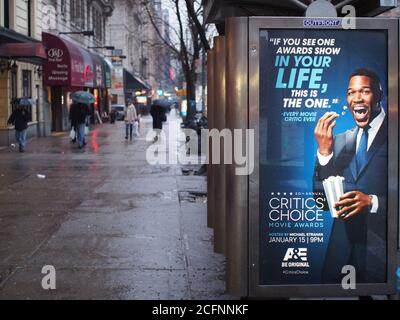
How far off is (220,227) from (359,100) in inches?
77.6

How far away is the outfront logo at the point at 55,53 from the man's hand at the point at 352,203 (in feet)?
83.2

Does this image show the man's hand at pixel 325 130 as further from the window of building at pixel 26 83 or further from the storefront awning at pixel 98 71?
the storefront awning at pixel 98 71

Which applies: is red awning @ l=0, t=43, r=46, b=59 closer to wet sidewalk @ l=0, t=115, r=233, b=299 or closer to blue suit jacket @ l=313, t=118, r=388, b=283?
wet sidewalk @ l=0, t=115, r=233, b=299

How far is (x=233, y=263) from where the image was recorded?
4.69 meters

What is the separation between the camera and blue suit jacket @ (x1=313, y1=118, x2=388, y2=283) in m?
4.60

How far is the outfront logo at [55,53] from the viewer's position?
28.3 metres

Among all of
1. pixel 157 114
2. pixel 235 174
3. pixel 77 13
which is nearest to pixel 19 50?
pixel 157 114

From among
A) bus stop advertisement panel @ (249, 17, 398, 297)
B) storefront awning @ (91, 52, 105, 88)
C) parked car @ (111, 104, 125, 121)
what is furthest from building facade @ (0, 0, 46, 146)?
parked car @ (111, 104, 125, 121)

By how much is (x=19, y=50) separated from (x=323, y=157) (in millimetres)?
18663

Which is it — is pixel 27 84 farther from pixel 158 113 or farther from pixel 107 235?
pixel 107 235

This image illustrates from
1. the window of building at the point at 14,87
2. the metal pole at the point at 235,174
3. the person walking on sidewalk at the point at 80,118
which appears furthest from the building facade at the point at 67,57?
the metal pole at the point at 235,174
